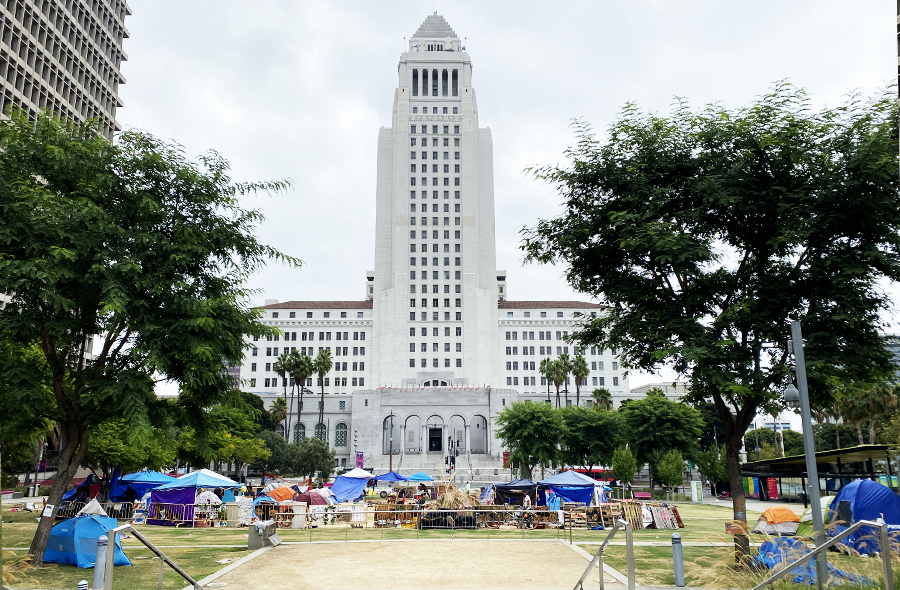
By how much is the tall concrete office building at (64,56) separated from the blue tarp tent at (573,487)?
1884 inches

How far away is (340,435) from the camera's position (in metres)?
109

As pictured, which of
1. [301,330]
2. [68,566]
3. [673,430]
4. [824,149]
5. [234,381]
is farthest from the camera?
[301,330]

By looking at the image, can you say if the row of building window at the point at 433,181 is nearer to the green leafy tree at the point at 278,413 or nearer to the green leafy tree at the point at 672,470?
the green leafy tree at the point at 278,413

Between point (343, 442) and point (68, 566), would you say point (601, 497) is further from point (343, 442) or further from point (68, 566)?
point (343, 442)

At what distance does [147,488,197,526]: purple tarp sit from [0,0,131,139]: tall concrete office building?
36189mm

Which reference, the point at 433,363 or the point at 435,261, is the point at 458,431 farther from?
the point at 435,261

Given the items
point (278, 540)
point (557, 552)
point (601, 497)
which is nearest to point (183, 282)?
point (278, 540)

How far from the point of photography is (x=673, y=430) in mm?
62906

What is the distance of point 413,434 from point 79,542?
85.9 m

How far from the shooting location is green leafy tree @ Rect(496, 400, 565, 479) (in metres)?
61.8

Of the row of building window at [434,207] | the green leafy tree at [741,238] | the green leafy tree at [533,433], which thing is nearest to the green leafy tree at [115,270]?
the green leafy tree at [741,238]

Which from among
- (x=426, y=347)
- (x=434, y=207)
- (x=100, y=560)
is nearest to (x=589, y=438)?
(x=426, y=347)

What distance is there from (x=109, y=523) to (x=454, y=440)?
264 ft

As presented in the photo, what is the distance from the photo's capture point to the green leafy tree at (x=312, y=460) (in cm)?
7231
